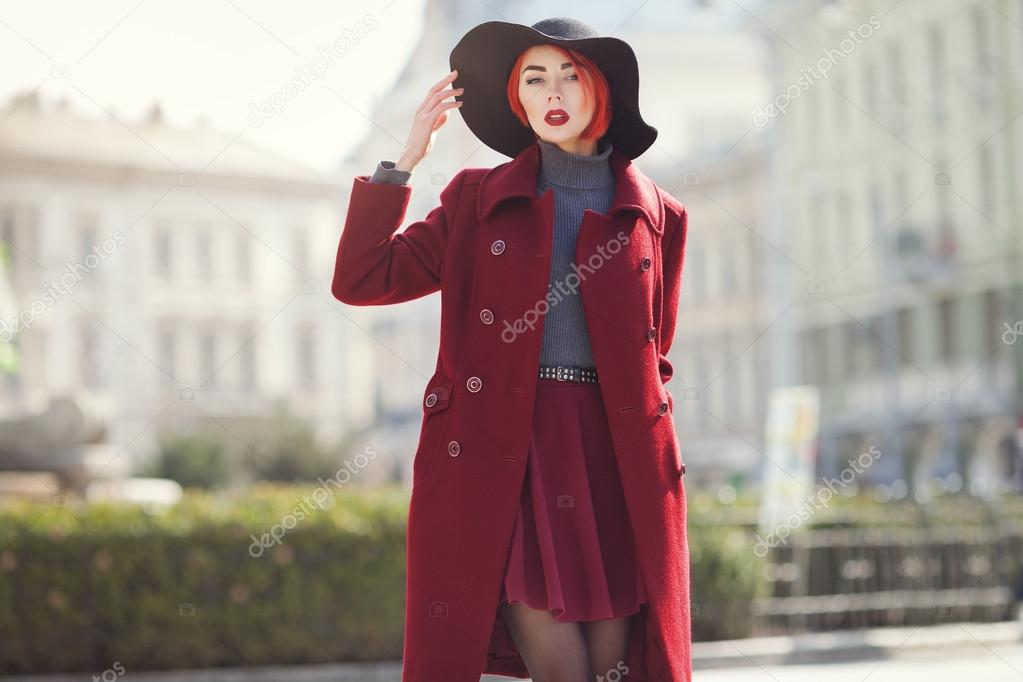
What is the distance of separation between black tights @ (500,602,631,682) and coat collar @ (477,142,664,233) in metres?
0.93

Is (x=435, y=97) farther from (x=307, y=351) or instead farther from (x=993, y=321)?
(x=307, y=351)

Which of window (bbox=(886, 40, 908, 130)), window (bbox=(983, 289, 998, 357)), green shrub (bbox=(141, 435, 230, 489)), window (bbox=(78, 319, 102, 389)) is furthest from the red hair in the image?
window (bbox=(78, 319, 102, 389))

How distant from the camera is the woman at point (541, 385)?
3189mm

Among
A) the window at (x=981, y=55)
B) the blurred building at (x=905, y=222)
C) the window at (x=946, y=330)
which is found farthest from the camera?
the window at (x=946, y=330)

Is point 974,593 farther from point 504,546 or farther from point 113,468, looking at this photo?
point 504,546

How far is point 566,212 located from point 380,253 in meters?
0.45

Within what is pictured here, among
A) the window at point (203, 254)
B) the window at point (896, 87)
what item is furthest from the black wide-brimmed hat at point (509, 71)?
the window at point (203, 254)

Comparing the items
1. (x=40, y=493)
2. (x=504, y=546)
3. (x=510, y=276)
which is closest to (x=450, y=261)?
(x=510, y=276)

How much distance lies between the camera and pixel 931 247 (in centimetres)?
3481

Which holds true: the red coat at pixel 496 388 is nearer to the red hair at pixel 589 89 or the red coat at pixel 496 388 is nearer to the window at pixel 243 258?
the red hair at pixel 589 89

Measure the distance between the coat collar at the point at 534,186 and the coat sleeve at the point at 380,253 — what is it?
178 millimetres

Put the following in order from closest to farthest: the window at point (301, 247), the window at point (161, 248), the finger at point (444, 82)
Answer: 1. the finger at point (444, 82)
2. the window at point (161, 248)
3. the window at point (301, 247)

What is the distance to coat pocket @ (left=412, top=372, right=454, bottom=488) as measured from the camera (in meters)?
3.27

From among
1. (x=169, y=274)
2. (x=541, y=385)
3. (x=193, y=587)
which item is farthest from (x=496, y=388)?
(x=169, y=274)
